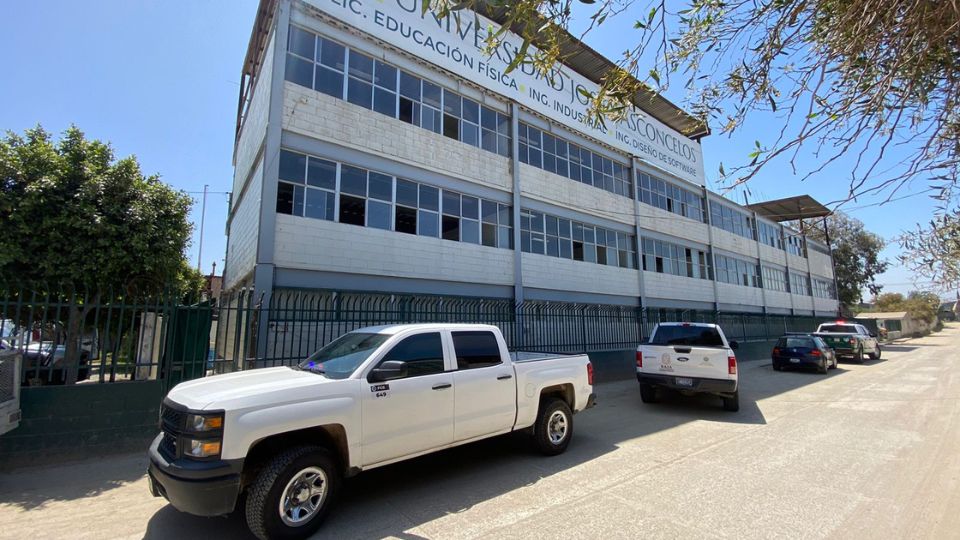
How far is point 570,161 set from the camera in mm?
20016

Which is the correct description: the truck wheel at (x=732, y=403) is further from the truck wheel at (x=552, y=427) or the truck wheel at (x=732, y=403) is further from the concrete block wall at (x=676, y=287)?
the concrete block wall at (x=676, y=287)

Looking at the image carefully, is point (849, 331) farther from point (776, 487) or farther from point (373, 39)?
point (373, 39)

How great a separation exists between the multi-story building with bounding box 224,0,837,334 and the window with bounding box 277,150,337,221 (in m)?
0.04

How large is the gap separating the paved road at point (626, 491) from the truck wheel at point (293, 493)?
244 mm

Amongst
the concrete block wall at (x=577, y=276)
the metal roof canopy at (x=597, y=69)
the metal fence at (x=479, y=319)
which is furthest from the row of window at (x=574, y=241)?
the metal roof canopy at (x=597, y=69)

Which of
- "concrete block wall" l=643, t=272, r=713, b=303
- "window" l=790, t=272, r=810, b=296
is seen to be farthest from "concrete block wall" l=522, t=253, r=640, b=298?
"window" l=790, t=272, r=810, b=296

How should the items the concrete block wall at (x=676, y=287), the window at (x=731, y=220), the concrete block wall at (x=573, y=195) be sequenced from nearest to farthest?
the concrete block wall at (x=573, y=195)
the concrete block wall at (x=676, y=287)
the window at (x=731, y=220)

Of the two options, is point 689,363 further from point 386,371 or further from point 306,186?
point 306,186

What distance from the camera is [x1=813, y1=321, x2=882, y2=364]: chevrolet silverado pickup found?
804 inches

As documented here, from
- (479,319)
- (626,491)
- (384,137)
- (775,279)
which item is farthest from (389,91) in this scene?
(775,279)

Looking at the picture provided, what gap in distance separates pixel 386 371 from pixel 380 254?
29.8 feet

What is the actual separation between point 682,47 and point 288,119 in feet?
34.1

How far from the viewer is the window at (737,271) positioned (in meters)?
28.6

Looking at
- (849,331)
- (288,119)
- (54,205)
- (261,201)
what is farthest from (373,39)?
(849,331)
